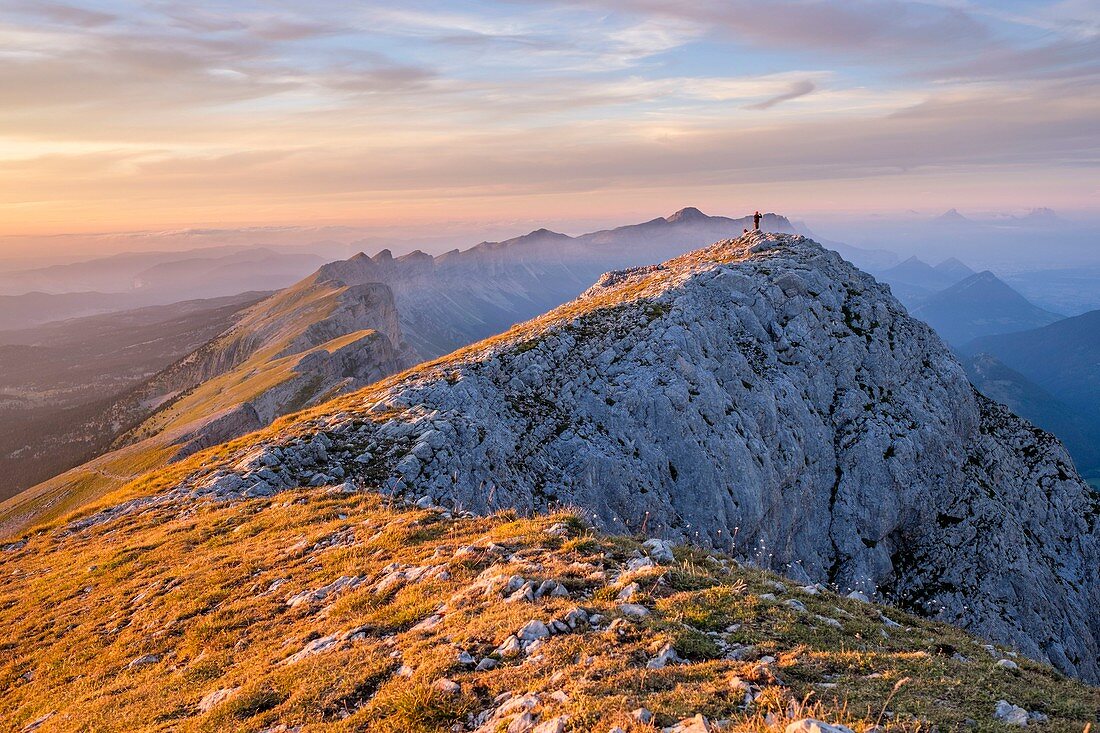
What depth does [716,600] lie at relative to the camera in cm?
1140

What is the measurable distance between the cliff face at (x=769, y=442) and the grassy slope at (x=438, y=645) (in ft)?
35.2

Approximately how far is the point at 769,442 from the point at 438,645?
42132 mm

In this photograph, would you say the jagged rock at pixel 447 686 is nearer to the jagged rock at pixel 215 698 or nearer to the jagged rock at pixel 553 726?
the jagged rock at pixel 553 726

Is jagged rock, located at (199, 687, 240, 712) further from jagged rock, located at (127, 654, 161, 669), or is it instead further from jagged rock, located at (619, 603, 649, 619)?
jagged rock, located at (619, 603, 649, 619)

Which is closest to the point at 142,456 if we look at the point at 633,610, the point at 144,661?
the point at 144,661

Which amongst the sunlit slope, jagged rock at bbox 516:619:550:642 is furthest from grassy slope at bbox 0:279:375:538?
jagged rock at bbox 516:619:550:642

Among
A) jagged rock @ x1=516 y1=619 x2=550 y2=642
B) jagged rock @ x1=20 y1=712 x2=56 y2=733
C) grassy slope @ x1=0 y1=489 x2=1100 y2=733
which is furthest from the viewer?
jagged rock @ x1=20 y1=712 x2=56 y2=733

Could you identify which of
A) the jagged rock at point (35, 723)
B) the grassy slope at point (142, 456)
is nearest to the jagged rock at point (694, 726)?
the jagged rock at point (35, 723)

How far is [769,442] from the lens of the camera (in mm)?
46719

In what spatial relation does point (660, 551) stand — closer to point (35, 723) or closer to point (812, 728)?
point (812, 728)

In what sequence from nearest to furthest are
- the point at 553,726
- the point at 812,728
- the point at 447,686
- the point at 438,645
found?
1. the point at 812,728
2. the point at 553,726
3. the point at 447,686
4. the point at 438,645

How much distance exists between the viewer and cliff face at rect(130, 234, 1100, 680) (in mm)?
34188

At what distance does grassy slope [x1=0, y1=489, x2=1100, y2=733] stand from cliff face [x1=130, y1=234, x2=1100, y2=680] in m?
10.7

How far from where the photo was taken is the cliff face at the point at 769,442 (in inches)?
1346
